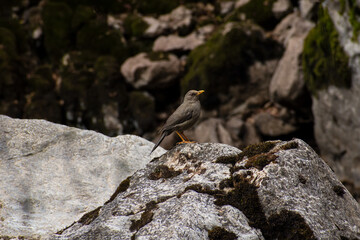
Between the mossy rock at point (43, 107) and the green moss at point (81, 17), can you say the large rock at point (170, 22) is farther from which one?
the mossy rock at point (43, 107)

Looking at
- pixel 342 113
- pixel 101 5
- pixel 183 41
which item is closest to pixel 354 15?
pixel 342 113

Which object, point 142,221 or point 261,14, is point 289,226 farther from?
point 261,14

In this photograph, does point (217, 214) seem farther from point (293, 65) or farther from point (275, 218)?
point (293, 65)

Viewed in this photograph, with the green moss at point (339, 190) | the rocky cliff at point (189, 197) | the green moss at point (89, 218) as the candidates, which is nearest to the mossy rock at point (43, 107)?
the rocky cliff at point (189, 197)

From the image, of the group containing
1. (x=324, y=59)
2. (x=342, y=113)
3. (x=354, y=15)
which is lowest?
(x=342, y=113)

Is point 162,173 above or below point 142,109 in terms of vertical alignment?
above

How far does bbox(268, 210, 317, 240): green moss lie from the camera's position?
6008 millimetres

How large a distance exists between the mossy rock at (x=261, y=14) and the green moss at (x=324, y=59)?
564cm

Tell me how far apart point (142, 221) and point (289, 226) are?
212 cm

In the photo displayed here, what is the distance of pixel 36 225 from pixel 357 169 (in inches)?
593

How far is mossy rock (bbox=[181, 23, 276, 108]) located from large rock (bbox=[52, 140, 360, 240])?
16.6 meters

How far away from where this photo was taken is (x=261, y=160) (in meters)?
6.87

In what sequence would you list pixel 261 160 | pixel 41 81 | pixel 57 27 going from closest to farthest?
pixel 261 160 → pixel 41 81 → pixel 57 27

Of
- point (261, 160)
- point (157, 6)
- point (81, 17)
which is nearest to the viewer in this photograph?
point (261, 160)
